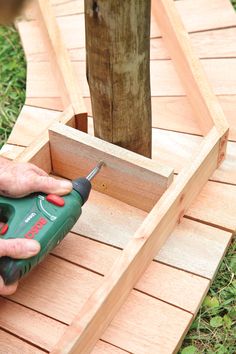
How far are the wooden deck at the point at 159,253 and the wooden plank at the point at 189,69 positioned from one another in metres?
0.04

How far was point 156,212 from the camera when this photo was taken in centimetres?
155

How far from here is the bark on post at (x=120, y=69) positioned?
1.38 m

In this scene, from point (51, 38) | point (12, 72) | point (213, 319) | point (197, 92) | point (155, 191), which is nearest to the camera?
point (213, 319)

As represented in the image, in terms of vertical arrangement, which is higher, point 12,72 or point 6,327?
point 12,72

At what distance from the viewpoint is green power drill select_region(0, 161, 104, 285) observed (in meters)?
1.39

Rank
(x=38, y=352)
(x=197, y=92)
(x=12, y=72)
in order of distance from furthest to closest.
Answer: (x=12, y=72) → (x=197, y=92) → (x=38, y=352)

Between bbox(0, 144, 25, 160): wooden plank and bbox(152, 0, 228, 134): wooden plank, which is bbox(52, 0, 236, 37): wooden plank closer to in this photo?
bbox(152, 0, 228, 134): wooden plank

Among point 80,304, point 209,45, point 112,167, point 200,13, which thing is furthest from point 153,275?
point 200,13

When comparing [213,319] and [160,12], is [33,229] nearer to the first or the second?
[213,319]

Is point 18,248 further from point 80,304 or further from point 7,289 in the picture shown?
point 80,304

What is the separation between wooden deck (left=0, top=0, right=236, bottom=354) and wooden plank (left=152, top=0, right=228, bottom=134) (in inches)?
1.7

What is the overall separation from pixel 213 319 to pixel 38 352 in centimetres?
49

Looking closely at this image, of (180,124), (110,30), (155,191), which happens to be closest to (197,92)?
(180,124)

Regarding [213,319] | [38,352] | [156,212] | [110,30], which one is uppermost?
[110,30]
